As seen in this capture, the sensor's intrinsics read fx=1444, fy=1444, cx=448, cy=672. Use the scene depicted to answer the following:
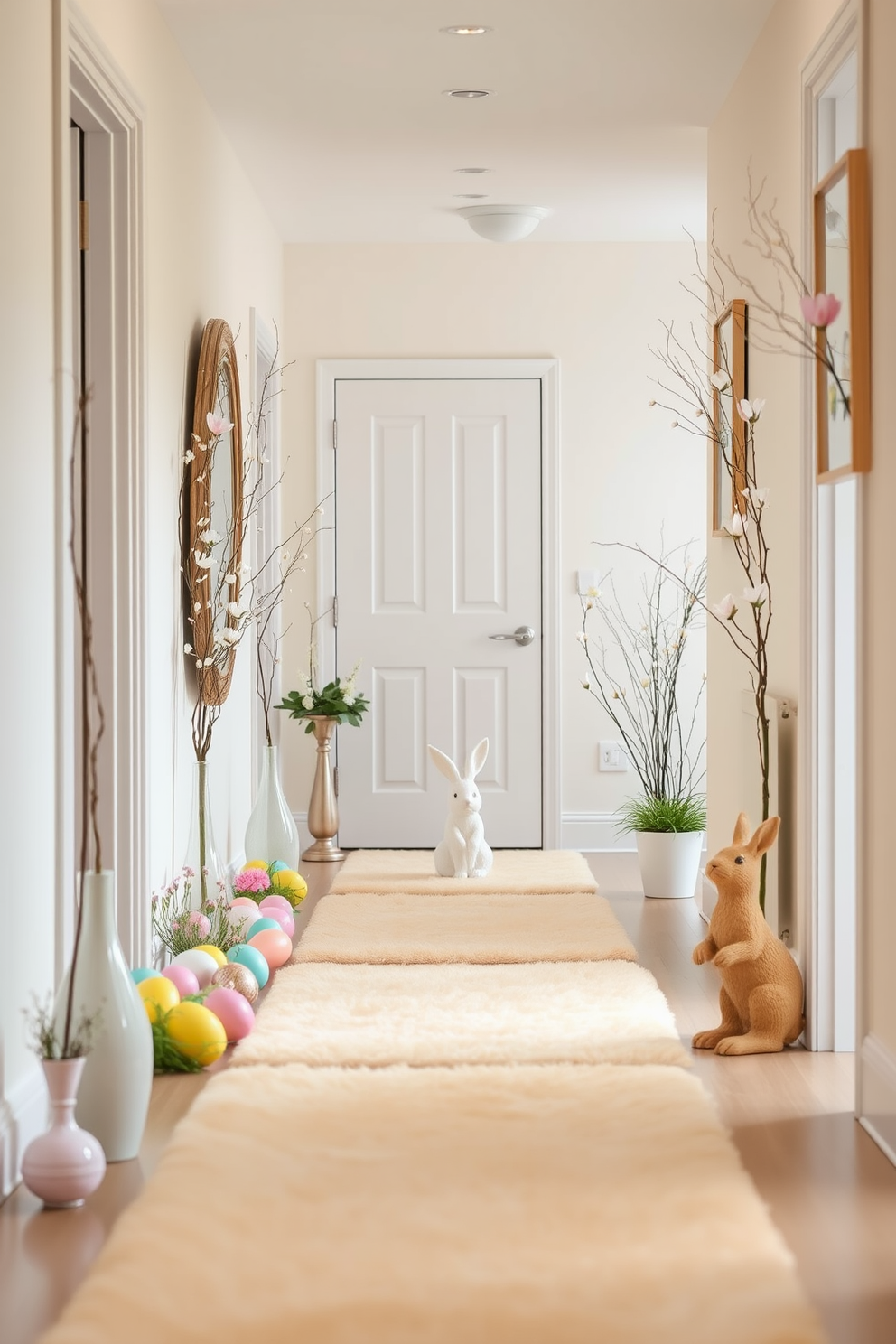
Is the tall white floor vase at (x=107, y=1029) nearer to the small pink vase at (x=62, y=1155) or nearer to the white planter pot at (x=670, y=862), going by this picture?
the small pink vase at (x=62, y=1155)

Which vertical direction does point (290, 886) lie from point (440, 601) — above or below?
below

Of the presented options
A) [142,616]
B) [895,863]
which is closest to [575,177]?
[142,616]

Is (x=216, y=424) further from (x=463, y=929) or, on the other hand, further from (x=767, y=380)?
(x=463, y=929)

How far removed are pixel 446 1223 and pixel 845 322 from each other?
187cm

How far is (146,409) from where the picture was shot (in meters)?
3.56

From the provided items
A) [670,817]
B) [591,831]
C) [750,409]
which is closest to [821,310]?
[750,409]

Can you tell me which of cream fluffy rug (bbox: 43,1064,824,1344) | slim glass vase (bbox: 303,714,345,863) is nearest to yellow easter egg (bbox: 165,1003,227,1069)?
cream fluffy rug (bbox: 43,1064,824,1344)

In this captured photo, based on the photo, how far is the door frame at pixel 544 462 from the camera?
6227 mm

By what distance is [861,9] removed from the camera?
2.79 m

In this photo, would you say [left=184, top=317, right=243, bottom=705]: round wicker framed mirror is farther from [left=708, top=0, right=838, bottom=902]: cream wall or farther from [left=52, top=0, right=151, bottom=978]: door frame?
[left=708, top=0, right=838, bottom=902]: cream wall

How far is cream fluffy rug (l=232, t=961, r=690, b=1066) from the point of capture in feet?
9.96

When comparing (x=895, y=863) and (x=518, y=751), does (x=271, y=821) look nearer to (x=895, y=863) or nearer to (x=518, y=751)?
(x=518, y=751)

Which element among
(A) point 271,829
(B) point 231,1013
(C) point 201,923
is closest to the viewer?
(B) point 231,1013

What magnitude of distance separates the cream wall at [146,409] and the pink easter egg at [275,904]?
0.36 metres
